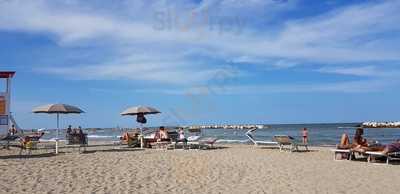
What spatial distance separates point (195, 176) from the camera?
9961 millimetres

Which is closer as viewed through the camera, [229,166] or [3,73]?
[229,166]

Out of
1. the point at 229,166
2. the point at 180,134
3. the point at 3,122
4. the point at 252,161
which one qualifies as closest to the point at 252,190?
the point at 229,166

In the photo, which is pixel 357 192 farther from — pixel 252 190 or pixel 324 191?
pixel 252 190

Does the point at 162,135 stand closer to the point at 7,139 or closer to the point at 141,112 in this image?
the point at 141,112

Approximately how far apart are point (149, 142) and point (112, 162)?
286 inches

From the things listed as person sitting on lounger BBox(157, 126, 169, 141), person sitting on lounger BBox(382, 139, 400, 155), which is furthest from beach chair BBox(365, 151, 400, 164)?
person sitting on lounger BBox(157, 126, 169, 141)

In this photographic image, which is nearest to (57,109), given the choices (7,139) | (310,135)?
(7,139)

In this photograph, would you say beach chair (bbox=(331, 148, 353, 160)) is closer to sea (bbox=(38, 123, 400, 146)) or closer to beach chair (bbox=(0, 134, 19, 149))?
sea (bbox=(38, 123, 400, 146))

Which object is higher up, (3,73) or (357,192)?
(3,73)

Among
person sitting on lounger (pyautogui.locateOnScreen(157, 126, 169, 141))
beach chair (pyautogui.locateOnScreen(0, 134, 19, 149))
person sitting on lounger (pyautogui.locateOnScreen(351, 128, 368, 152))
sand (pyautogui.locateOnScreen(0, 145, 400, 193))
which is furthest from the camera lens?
person sitting on lounger (pyautogui.locateOnScreen(157, 126, 169, 141))

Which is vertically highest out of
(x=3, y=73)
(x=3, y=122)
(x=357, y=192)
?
(x=3, y=73)

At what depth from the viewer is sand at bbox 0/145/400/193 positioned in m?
8.49

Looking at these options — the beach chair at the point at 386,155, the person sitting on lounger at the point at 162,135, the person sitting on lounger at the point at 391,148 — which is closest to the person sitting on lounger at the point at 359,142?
the beach chair at the point at 386,155

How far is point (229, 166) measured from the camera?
11.8 meters
